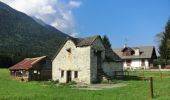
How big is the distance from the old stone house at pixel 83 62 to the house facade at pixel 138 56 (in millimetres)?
37152

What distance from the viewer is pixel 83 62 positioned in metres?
52.7

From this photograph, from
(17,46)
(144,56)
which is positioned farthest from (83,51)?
(17,46)

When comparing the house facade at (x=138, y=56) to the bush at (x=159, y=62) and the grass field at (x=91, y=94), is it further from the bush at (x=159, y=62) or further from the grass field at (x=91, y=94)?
the grass field at (x=91, y=94)

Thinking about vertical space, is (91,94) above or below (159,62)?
below

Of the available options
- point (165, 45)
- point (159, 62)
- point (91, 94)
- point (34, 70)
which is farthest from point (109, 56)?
point (165, 45)

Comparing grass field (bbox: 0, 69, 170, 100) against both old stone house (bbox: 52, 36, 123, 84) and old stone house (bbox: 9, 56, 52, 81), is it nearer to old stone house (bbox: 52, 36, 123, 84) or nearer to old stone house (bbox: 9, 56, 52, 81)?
old stone house (bbox: 52, 36, 123, 84)

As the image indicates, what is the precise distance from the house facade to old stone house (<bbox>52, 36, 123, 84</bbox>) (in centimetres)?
3715

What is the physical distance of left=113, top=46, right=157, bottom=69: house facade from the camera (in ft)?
310

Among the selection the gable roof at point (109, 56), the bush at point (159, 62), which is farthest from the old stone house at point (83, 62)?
the bush at point (159, 62)

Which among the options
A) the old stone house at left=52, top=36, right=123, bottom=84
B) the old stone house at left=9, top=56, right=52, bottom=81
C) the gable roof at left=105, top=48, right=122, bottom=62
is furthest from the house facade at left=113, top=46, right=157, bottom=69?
the old stone house at left=52, top=36, right=123, bottom=84

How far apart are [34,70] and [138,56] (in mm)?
38625

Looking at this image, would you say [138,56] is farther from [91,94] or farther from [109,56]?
[91,94]

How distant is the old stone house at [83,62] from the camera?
52125mm

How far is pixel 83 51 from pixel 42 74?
47.4 feet
